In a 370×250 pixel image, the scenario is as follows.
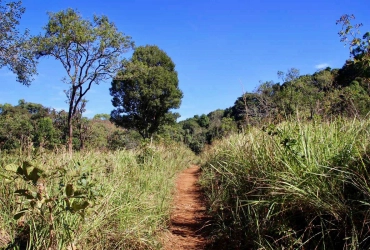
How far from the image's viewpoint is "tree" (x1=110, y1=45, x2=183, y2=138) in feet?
77.7

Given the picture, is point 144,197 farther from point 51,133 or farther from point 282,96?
point 51,133

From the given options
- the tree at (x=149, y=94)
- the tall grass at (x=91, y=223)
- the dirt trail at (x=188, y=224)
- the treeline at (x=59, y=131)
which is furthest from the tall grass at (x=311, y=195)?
the tree at (x=149, y=94)

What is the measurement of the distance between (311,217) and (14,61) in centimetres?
1036

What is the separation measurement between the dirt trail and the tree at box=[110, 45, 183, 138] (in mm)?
17346

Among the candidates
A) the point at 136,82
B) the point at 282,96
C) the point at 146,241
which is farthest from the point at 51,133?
the point at 146,241

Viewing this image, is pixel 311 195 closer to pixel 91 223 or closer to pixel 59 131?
pixel 91 223

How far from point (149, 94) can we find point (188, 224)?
19397 mm

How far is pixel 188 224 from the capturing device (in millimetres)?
4816

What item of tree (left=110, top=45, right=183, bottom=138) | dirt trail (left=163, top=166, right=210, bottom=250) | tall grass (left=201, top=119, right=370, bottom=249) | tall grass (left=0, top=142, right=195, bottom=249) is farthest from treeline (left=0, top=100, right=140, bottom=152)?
tall grass (left=201, top=119, right=370, bottom=249)

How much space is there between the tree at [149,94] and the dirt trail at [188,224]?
17346 mm

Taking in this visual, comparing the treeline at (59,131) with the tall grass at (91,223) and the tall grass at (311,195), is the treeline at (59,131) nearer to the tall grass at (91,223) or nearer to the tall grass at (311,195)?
the tall grass at (91,223)

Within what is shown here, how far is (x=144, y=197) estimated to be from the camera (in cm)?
431

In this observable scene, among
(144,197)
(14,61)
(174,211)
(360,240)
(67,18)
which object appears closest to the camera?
(360,240)

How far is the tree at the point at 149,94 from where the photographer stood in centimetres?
2367
